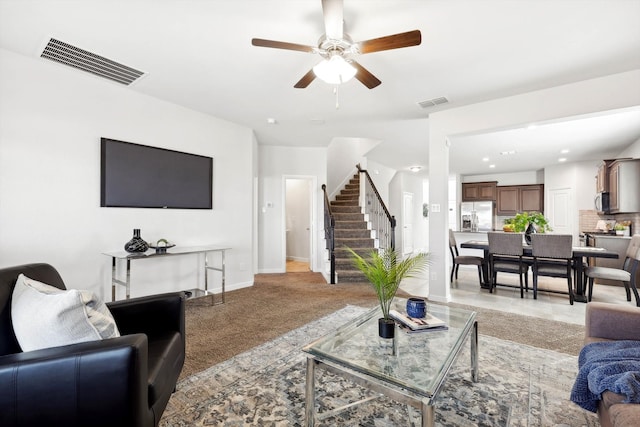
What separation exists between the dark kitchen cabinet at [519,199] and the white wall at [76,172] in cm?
822

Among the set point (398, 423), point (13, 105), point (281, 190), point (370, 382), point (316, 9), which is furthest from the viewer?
point (281, 190)

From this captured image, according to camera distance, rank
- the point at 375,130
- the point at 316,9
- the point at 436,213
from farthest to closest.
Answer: the point at 375,130
the point at 436,213
the point at 316,9

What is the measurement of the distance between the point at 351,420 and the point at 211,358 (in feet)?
4.27

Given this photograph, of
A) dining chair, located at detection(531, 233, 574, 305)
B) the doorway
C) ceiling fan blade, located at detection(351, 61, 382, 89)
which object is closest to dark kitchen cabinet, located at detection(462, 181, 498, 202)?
dining chair, located at detection(531, 233, 574, 305)

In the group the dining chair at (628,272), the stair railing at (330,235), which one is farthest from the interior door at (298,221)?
the dining chair at (628,272)

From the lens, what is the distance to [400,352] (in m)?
1.61

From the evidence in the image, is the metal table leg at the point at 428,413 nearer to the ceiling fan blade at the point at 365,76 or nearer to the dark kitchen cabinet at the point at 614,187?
the ceiling fan blade at the point at 365,76

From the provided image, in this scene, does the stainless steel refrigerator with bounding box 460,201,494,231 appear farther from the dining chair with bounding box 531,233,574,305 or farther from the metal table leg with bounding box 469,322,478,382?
the metal table leg with bounding box 469,322,478,382

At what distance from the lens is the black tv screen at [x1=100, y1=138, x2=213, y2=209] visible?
3.29 meters

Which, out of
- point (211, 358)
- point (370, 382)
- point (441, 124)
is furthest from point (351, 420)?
point (441, 124)

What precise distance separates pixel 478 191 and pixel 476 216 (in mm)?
779

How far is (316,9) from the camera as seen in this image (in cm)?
208

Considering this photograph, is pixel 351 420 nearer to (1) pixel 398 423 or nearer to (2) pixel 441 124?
(1) pixel 398 423

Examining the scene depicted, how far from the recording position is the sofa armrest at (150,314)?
1764 millimetres
